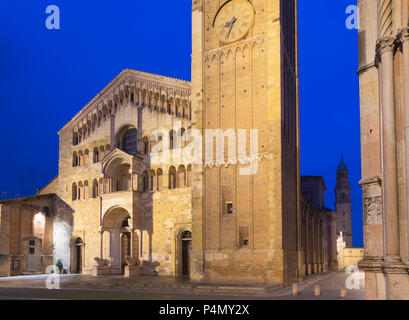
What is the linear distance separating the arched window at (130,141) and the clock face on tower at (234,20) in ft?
34.5

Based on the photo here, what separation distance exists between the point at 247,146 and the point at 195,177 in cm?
368

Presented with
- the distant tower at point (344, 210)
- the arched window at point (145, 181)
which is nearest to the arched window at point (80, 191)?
the arched window at point (145, 181)

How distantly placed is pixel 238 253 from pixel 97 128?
54.4 feet

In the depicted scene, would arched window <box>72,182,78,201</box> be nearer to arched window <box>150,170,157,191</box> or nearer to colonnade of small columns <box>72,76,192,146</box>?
colonnade of small columns <box>72,76,192,146</box>

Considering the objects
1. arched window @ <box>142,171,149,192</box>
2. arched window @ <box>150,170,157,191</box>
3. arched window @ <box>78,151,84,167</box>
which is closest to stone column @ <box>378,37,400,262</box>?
arched window @ <box>150,170,157,191</box>

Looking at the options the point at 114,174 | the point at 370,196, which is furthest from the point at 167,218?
the point at 370,196

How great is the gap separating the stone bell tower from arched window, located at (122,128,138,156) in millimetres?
7873

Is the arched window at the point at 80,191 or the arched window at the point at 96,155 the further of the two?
the arched window at the point at 80,191

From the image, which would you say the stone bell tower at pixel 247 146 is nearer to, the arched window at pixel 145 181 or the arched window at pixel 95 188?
the arched window at pixel 145 181

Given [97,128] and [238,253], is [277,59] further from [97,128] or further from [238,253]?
[97,128]

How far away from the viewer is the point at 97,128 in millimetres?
34688

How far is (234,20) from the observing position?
85.4 ft

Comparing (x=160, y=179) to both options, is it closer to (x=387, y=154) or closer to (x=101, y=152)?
(x=101, y=152)

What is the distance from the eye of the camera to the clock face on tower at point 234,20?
1008 inches
